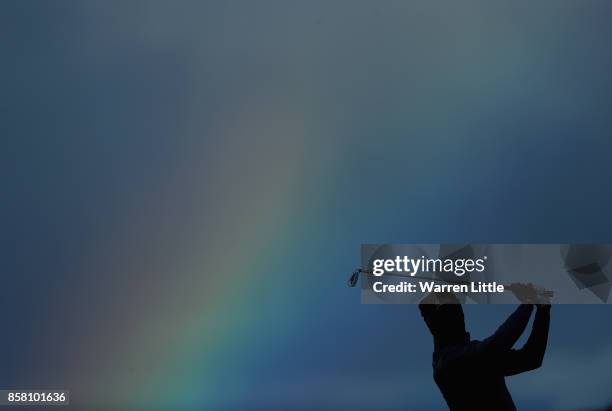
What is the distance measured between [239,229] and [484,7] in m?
1.01

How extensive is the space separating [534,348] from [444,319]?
27 centimetres

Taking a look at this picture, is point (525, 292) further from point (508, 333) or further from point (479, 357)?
point (479, 357)

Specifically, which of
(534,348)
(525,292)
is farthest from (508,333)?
(525,292)

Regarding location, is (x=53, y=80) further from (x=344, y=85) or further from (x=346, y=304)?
(x=346, y=304)

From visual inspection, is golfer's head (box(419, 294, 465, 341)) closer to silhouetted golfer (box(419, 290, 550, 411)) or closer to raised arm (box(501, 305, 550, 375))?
silhouetted golfer (box(419, 290, 550, 411))

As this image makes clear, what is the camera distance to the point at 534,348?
8.00ft

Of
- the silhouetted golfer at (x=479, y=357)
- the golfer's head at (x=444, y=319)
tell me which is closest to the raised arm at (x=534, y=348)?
the silhouetted golfer at (x=479, y=357)

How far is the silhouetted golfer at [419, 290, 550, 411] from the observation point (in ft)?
7.38

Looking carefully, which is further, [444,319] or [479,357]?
[444,319]

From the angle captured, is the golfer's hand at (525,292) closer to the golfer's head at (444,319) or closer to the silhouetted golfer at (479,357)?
the silhouetted golfer at (479,357)

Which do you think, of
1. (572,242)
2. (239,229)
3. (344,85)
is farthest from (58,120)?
(572,242)

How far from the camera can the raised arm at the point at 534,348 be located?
237cm

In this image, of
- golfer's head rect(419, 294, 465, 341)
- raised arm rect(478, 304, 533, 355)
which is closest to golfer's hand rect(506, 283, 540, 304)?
raised arm rect(478, 304, 533, 355)

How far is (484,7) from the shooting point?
2.69 meters
